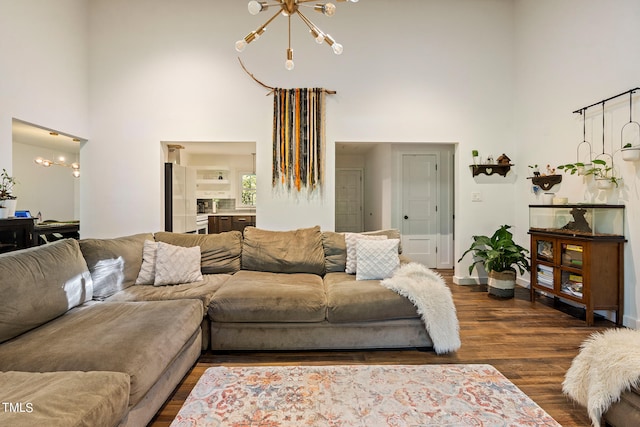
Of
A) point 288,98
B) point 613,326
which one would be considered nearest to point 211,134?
point 288,98

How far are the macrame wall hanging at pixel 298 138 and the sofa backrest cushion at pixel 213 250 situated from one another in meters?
1.27

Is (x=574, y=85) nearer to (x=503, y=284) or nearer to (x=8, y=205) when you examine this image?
(x=503, y=284)

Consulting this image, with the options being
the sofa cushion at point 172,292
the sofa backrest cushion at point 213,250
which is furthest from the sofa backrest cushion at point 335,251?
the sofa cushion at point 172,292

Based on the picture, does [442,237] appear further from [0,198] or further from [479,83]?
[0,198]

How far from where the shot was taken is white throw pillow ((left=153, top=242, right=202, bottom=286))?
2703 millimetres

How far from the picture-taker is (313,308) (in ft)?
7.66

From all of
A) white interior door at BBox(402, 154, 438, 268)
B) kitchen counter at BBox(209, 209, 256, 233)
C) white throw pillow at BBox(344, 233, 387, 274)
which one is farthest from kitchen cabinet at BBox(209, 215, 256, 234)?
white throw pillow at BBox(344, 233, 387, 274)

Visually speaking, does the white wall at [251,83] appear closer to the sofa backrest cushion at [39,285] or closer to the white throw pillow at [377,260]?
the white throw pillow at [377,260]

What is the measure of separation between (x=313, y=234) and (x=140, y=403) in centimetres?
211

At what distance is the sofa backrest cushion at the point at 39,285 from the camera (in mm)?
1618

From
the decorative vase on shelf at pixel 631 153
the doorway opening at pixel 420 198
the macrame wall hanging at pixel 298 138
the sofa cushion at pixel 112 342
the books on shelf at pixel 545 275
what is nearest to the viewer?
the sofa cushion at pixel 112 342

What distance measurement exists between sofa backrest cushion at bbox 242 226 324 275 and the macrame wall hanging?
110 cm

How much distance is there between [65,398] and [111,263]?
1650 millimetres

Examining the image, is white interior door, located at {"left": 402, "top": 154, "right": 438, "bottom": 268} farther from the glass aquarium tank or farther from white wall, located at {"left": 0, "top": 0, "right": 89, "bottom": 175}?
white wall, located at {"left": 0, "top": 0, "right": 89, "bottom": 175}
